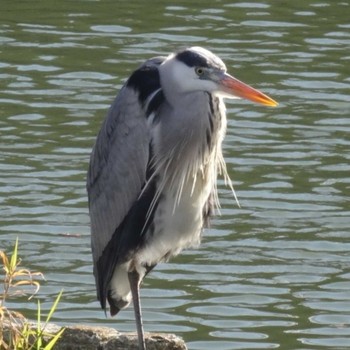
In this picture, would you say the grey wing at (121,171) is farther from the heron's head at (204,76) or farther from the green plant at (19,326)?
the green plant at (19,326)

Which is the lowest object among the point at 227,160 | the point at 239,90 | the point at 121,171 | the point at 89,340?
the point at 227,160

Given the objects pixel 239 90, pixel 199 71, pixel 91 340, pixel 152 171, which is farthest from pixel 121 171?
pixel 91 340

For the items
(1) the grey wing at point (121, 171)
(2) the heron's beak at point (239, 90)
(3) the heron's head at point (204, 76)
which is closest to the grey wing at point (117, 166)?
(1) the grey wing at point (121, 171)

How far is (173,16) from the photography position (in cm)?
1443

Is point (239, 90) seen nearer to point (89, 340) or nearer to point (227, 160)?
point (89, 340)

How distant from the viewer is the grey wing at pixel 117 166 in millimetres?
7340

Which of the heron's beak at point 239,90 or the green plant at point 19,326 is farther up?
the heron's beak at point 239,90

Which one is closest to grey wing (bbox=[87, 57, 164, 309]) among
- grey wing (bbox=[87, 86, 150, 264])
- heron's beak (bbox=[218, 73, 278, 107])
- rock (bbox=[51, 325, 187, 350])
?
grey wing (bbox=[87, 86, 150, 264])

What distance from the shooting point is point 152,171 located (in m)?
7.43

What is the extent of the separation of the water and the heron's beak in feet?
7.18

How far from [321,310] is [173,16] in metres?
Answer: 5.65

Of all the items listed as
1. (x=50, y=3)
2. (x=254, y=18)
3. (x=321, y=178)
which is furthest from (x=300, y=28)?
(x=321, y=178)

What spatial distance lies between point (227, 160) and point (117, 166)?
381 centimetres

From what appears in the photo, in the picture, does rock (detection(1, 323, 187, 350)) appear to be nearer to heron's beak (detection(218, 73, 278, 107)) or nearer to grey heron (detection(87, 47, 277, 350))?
grey heron (detection(87, 47, 277, 350))
